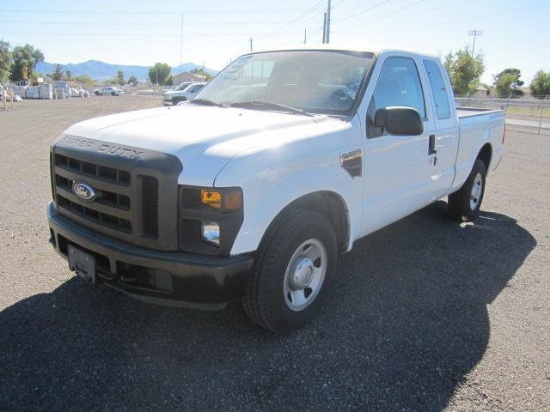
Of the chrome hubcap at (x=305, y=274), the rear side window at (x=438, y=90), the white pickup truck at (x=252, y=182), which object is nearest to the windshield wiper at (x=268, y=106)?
the white pickup truck at (x=252, y=182)

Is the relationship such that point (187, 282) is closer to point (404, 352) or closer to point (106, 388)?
point (106, 388)

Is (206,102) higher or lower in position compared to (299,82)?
lower

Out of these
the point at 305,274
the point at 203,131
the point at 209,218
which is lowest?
the point at 305,274

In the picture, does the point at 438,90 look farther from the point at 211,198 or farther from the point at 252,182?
the point at 211,198

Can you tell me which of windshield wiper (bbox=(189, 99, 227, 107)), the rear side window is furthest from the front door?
windshield wiper (bbox=(189, 99, 227, 107))

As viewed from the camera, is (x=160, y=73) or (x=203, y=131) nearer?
(x=203, y=131)

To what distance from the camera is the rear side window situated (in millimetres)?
4594

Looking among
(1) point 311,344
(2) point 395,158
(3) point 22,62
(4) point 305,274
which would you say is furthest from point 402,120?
(3) point 22,62

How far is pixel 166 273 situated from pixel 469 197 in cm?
448

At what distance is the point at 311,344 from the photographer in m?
3.11

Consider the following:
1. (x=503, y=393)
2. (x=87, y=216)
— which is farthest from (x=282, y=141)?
(x=503, y=393)

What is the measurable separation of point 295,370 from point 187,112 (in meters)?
2.04

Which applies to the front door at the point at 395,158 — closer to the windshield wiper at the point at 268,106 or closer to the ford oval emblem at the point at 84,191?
the windshield wiper at the point at 268,106

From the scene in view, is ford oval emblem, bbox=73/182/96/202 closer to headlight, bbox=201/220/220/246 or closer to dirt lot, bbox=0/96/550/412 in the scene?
headlight, bbox=201/220/220/246
